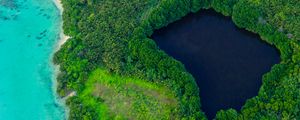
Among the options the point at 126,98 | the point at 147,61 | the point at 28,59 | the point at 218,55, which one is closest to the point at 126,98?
the point at 126,98

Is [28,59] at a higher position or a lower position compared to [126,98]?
higher

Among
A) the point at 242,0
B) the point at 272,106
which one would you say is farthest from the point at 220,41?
the point at 272,106

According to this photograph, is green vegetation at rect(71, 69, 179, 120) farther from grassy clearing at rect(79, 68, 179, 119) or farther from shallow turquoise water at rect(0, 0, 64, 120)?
shallow turquoise water at rect(0, 0, 64, 120)

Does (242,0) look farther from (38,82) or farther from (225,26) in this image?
(38,82)

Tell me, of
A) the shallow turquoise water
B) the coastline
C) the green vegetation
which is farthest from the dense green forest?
the shallow turquoise water

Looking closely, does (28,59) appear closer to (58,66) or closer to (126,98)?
(58,66)
